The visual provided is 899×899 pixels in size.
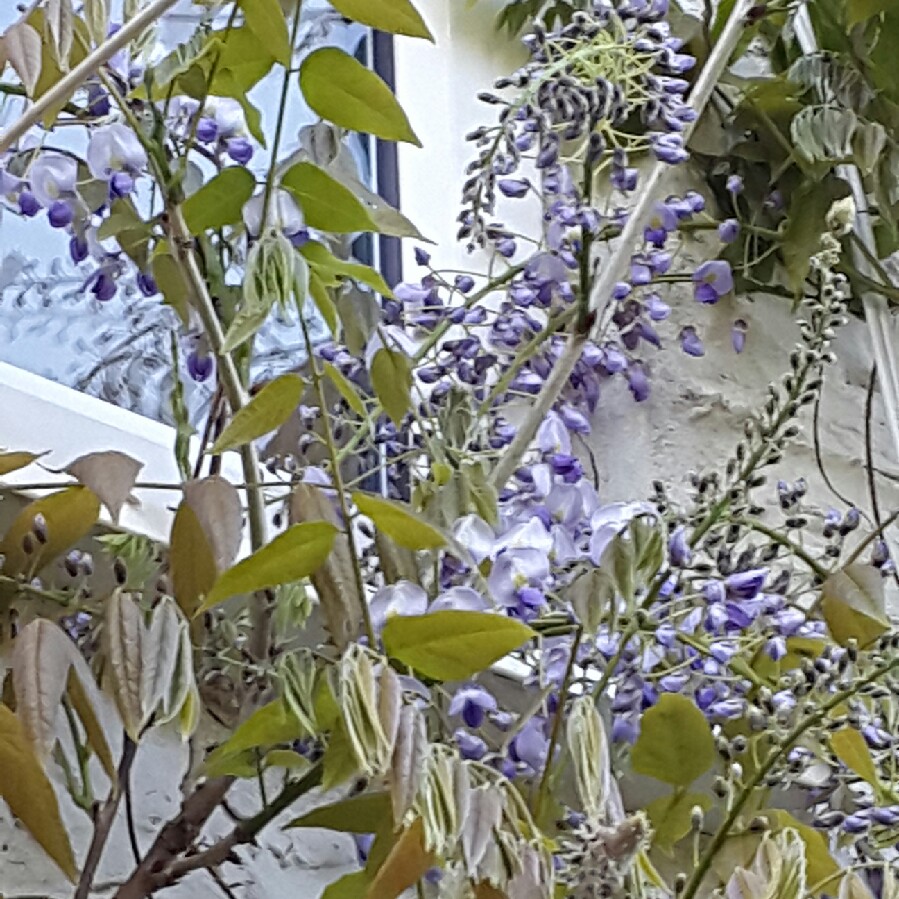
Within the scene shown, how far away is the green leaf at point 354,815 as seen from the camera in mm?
564

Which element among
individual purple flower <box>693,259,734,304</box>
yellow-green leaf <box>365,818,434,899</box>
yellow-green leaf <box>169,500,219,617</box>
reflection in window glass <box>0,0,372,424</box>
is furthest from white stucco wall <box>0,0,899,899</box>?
yellow-green leaf <box>365,818,434,899</box>

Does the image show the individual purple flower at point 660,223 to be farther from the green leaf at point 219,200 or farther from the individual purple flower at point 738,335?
the green leaf at point 219,200

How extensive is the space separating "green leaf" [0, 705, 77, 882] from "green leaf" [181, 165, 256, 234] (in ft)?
0.84

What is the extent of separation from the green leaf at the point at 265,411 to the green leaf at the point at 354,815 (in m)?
0.15

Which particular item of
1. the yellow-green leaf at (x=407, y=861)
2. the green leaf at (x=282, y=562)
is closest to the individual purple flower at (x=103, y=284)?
the green leaf at (x=282, y=562)

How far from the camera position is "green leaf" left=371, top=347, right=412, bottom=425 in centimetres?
62

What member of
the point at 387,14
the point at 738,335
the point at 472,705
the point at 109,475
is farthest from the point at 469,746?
the point at 738,335

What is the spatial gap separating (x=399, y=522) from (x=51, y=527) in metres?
0.16

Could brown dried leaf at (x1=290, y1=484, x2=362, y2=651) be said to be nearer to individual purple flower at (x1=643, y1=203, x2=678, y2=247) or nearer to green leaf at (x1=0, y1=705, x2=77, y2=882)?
green leaf at (x1=0, y1=705, x2=77, y2=882)

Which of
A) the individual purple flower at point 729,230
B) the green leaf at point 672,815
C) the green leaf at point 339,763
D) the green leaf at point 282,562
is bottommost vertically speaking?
the green leaf at point 672,815

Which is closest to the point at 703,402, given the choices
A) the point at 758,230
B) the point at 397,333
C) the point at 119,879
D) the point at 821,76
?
the point at 758,230

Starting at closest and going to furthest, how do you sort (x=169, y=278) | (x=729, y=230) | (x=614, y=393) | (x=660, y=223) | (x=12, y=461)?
1. (x=12, y=461)
2. (x=169, y=278)
3. (x=660, y=223)
4. (x=729, y=230)
5. (x=614, y=393)

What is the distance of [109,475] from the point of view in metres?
0.53

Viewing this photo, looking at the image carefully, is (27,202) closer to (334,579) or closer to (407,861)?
(334,579)
